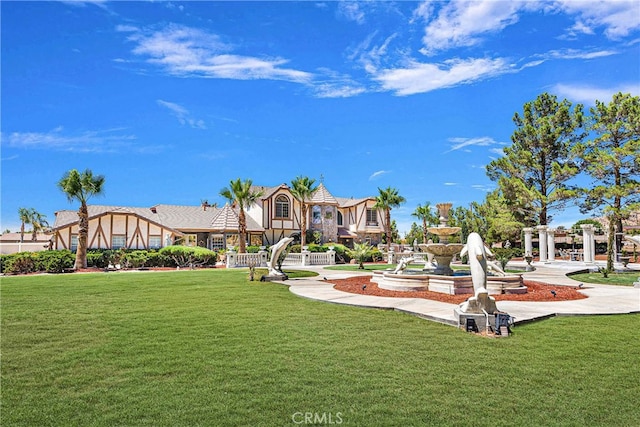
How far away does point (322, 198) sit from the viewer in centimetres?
4731

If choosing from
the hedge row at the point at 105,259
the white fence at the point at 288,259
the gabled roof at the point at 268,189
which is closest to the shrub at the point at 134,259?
the hedge row at the point at 105,259

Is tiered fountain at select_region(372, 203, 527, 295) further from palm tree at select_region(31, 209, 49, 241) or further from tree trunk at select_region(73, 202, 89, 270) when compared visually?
palm tree at select_region(31, 209, 49, 241)

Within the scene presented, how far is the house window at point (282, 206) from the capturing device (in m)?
45.1

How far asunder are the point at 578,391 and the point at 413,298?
6817 millimetres

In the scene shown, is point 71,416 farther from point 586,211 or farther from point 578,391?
point 586,211

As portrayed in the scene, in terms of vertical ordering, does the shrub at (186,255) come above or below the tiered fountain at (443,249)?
below

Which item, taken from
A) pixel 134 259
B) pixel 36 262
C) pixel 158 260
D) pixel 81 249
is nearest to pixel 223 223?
pixel 158 260

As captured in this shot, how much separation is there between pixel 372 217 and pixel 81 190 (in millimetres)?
32309

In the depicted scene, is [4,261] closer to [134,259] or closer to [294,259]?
[134,259]

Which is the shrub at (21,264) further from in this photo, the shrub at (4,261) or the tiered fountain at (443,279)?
the tiered fountain at (443,279)

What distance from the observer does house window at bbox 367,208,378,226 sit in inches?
1999

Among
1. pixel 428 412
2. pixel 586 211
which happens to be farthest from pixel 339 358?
pixel 586 211

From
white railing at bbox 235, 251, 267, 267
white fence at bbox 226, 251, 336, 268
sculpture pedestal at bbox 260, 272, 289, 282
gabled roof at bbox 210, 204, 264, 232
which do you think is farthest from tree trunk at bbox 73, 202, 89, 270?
sculpture pedestal at bbox 260, 272, 289, 282

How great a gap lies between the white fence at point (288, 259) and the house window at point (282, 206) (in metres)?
→ 11.9
